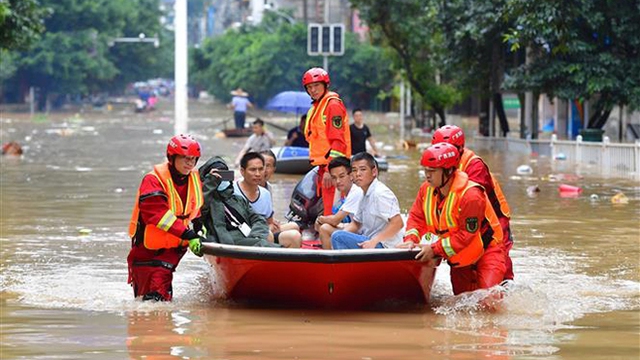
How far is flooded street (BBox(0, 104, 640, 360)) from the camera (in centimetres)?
905

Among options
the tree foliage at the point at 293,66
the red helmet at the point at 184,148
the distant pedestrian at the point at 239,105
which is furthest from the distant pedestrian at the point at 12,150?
the tree foliage at the point at 293,66

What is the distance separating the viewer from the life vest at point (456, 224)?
33.2 feet

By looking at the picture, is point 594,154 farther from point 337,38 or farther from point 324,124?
point 324,124

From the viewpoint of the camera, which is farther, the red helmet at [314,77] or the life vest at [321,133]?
the life vest at [321,133]

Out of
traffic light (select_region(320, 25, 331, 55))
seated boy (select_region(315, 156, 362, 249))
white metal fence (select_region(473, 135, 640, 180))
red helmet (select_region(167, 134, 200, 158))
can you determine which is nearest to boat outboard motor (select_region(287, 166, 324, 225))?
seated boy (select_region(315, 156, 362, 249))

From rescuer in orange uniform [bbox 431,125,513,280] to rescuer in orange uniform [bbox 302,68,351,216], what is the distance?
2.03 metres

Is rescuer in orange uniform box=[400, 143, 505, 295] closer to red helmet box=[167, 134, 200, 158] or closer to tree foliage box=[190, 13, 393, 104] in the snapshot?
red helmet box=[167, 134, 200, 158]

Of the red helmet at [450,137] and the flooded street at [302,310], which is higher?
the red helmet at [450,137]

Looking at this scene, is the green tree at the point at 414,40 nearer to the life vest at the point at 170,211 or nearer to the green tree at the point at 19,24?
the green tree at the point at 19,24

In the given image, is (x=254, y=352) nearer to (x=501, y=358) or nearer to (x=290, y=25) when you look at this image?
(x=501, y=358)

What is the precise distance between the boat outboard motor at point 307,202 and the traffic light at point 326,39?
26829 mm

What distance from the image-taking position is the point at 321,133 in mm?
12992

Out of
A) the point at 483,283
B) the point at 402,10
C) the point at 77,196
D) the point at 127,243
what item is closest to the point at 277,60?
the point at 402,10

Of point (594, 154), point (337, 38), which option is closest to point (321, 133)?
point (594, 154)
